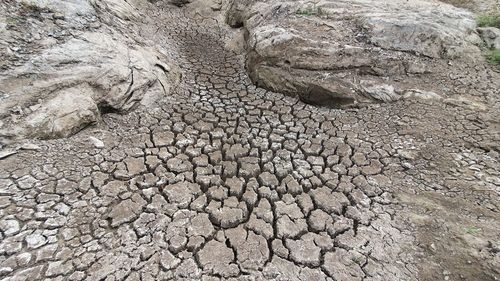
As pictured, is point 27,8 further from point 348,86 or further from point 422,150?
point 422,150

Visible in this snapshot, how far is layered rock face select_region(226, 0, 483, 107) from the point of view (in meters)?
3.29

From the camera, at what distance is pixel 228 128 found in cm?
298

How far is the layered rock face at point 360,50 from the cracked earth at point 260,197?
0.87ft

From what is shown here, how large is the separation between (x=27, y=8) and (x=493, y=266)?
4.27 meters

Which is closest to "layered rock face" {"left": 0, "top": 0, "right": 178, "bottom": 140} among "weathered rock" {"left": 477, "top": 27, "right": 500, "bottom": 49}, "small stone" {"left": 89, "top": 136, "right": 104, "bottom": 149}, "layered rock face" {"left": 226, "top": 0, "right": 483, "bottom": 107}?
"small stone" {"left": 89, "top": 136, "right": 104, "bottom": 149}

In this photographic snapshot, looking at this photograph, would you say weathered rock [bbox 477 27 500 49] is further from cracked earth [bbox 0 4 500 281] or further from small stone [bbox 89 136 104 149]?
small stone [bbox 89 136 104 149]

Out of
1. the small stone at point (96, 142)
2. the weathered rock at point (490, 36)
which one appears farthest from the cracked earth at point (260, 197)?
the weathered rock at point (490, 36)

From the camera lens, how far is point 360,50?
11.2 ft

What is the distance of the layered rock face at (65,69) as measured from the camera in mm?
2449

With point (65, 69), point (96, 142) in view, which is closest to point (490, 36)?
point (96, 142)

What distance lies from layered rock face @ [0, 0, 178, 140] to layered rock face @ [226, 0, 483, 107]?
4.68ft

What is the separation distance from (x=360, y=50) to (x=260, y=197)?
2.21 m

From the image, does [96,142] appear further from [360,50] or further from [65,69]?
[360,50]

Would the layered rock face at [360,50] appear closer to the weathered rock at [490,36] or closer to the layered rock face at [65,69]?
the weathered rock at [490,36]
